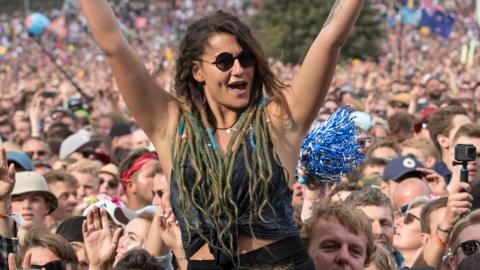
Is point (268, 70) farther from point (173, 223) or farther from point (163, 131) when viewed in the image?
point (173, 223)

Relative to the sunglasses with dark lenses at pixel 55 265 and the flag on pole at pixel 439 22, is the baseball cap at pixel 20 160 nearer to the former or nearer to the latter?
the sunglasses with dark lenses at pixel 55 265

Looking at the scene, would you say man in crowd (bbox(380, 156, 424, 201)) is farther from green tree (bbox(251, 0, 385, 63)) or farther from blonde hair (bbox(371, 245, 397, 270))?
green tree (bbox(251, 0, 385, 63))

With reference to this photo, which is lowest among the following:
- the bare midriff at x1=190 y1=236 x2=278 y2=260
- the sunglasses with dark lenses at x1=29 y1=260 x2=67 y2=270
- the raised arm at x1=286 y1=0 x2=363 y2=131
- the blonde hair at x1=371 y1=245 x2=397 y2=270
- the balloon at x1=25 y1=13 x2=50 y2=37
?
the blonde hair at x1=371 y1=245 x2=397 y2=270

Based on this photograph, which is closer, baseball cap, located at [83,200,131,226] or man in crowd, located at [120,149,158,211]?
baseball cap, located at [83,200,131,226]

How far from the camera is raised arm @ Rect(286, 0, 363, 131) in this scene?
14.6 ft

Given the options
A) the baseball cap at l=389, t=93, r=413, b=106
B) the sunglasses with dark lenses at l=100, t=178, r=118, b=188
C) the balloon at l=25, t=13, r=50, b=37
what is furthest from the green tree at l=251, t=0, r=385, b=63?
the sunglasses with dark lenses at l=100, t=178, r=118, b=188

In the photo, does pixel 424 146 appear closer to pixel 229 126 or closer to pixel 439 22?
pixel 229 126

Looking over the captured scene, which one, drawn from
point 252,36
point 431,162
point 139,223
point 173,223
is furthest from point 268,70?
point 431,162

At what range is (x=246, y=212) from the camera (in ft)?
14.4

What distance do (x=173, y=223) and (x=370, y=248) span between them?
1200 millimetres

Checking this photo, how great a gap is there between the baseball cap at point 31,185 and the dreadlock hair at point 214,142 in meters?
3.74

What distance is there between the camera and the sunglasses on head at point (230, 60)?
14.8 feet

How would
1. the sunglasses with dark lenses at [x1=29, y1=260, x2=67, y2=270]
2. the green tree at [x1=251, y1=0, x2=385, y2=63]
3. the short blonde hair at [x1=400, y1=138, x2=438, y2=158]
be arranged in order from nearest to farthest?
the sunglasses with dark lenses at [x1=29, y1=260, x2=67, y2=270]
the short blonde hair at [x1=400, y1=138, x2=438, y2=158]
the green tree at [x1=251, y1=0, x2=385, y2=63]

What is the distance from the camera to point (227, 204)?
4.38 meters
